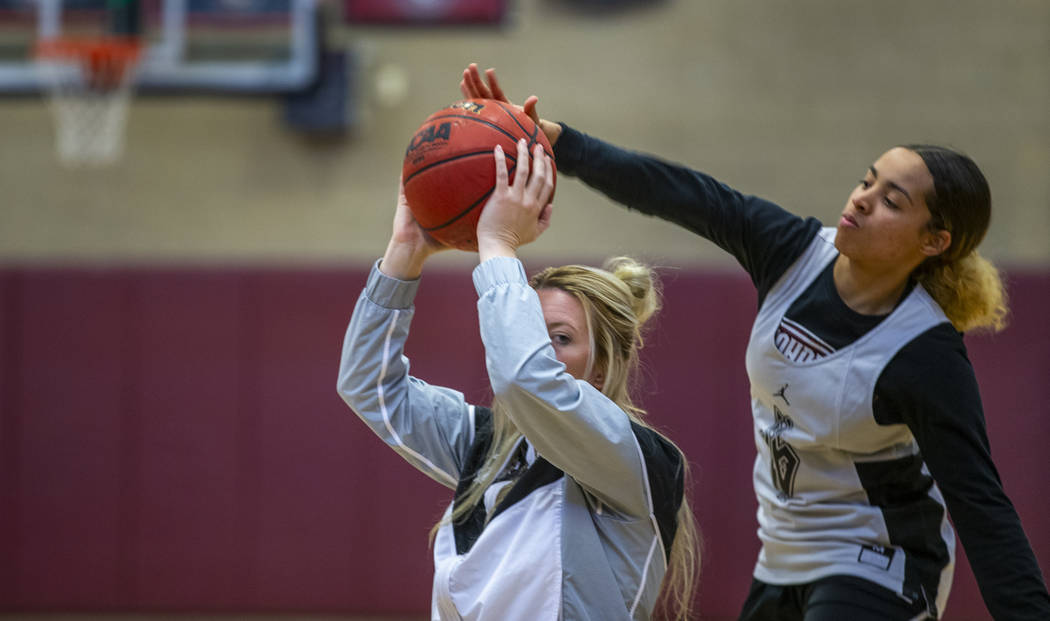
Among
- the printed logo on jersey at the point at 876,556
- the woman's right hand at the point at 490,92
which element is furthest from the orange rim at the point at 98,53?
the printed logo on jersey at the point at 876,556

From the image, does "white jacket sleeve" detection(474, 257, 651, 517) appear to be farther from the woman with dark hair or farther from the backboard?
the backboard

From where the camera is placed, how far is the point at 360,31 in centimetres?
623

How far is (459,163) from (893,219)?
961 millimetres

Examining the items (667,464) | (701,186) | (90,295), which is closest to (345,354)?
(667,464)

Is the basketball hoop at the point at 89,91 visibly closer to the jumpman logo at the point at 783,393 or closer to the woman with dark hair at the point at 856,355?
the woman with dark hair at the point at 856,355

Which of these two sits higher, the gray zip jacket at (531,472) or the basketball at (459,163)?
the basketball at (459,163)

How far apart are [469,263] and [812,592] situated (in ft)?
12.7

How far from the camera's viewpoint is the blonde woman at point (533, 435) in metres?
1.68

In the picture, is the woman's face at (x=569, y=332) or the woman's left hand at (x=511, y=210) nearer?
the woman's left hand at (x=511, y=210)

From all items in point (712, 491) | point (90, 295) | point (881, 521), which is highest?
point (881, 521)

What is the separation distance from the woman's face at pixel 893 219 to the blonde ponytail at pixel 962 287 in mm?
87

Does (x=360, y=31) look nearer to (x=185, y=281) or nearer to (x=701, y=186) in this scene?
(x=185, y=281)

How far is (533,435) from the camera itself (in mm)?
1688

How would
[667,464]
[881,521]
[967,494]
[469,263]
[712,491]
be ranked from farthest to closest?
[469,263] < [712,491] < [881,521] < [967,494] < [667,464]
